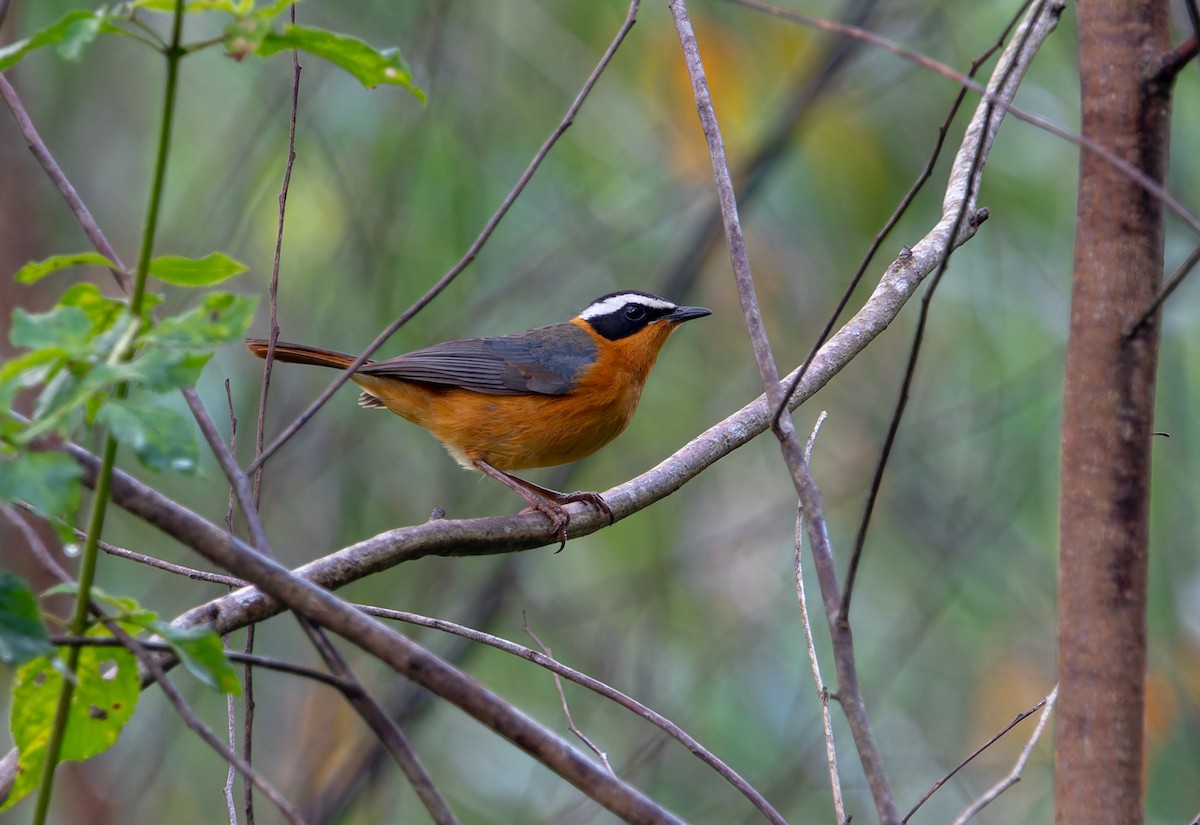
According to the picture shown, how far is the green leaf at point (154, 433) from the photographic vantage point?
141 centimetres

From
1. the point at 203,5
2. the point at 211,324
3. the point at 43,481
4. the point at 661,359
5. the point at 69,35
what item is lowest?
the point at 43,481

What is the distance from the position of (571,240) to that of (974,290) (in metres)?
2.40

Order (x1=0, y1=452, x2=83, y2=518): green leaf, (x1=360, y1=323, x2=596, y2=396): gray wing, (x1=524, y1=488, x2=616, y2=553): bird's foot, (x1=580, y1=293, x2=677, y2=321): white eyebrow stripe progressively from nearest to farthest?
(x1=0, y1=452, x2=83, y2=518): green leaf
(x1=524, y1=488, x2=616, y2=553): bird's foot
(x1=360, y1=323, x2=596, y2=396): gray wing
(x1=580, y1=293, x2=677, y2=321): white eyebrow stripe

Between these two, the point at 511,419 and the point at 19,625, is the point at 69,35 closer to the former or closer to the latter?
the point at 19,625

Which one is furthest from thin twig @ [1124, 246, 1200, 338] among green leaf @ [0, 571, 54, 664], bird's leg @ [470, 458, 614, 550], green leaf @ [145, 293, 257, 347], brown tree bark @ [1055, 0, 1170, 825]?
bird's leg @ [470, 458, 614, 550]

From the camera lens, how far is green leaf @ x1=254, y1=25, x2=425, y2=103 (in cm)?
160

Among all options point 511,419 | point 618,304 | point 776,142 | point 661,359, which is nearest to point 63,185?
point 511,419

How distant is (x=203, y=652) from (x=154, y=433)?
37 cm

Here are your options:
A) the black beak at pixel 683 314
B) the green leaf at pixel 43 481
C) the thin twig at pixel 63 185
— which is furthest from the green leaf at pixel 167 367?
the black beak at pixel 683 314

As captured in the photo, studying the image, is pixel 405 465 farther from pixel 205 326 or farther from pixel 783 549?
pixel 205 326

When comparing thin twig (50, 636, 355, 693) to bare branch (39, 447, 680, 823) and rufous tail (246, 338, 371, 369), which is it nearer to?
bare branch (39, 447, 680, 823)

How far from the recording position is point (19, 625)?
1.52 metres

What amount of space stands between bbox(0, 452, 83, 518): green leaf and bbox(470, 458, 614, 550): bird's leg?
104 inches

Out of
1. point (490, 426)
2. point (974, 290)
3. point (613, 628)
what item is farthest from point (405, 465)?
point (974, 290)
